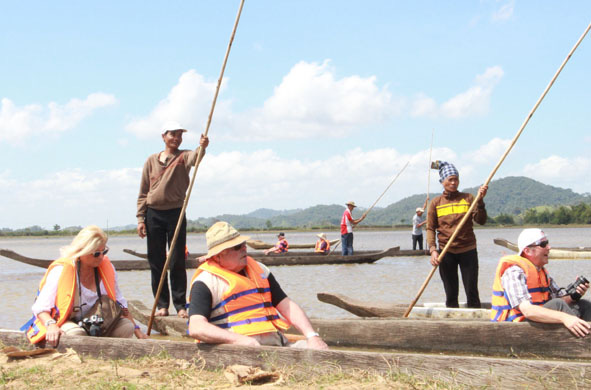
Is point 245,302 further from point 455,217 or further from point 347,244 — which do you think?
point 347,244

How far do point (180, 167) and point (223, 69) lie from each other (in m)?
1.44

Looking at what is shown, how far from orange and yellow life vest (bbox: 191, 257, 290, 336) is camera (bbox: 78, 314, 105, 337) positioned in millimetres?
1026

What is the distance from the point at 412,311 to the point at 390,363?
2.75 meters

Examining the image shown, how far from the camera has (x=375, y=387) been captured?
9.73 ft

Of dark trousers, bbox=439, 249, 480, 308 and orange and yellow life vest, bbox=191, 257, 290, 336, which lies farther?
dark trousers, bbox=439, 249, 480, 308

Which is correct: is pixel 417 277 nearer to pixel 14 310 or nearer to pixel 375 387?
pixel 14 310

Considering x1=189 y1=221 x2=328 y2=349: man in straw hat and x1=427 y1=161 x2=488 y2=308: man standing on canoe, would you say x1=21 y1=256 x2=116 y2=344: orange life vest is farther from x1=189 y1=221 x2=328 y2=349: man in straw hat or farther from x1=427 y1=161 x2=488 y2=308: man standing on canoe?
x1=427 y1=161 x2=488 y2=308: man standing on canoe

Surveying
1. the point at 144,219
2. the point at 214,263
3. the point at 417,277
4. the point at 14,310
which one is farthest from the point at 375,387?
the point at 417,277

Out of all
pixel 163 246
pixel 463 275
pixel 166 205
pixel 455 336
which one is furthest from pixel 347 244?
pixel 455 336

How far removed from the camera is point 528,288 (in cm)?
424

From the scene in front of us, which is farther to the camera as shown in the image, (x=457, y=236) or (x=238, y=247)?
(x=457, y=236)

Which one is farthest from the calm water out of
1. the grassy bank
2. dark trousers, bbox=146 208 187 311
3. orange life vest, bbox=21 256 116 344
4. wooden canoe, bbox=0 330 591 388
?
wooden canoe, bbox=0 330 591 388

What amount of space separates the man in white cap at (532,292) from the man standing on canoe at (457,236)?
1456 mm

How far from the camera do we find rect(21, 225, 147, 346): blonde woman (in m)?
3.96
